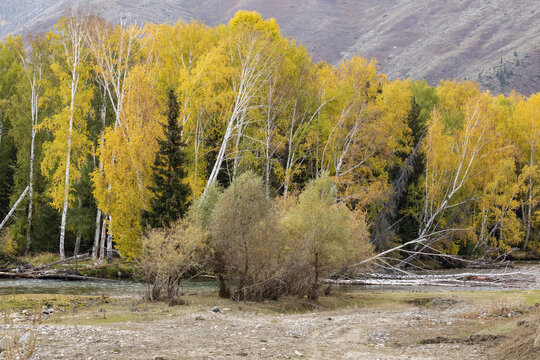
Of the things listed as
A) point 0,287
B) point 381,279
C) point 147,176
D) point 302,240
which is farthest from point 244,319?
point 381,279

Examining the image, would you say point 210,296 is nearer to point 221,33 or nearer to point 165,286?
point 165,286

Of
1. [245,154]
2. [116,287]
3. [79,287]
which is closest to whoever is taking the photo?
[79,287]

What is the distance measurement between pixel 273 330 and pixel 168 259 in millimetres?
7771

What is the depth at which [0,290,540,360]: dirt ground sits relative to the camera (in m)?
13.6

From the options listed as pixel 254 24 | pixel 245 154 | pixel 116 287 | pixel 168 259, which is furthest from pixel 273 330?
pixel 254 24

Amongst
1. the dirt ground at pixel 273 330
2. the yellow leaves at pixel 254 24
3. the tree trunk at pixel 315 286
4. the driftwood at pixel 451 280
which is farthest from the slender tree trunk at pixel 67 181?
the tree trunk at pixel 315 286

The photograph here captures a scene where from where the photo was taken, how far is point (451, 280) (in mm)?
38281

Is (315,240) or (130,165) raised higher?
(130,165)

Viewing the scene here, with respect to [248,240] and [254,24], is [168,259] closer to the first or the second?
[248,240]

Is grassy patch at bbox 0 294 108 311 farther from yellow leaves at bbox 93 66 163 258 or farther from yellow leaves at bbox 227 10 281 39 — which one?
yellow leaves at bbox 227 10 281 39

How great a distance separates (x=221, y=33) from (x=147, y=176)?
62.8 ft

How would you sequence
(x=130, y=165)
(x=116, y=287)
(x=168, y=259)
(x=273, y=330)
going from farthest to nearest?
(x=130, y=165) < (x=116, y=287) < (x=168, y=259) < (x=273, y=330)

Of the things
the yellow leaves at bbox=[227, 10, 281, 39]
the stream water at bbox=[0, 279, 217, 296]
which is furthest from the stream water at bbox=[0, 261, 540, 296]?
the yellow leaves at bbox=[227, 10, 281, 39]

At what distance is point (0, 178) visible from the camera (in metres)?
48.3
